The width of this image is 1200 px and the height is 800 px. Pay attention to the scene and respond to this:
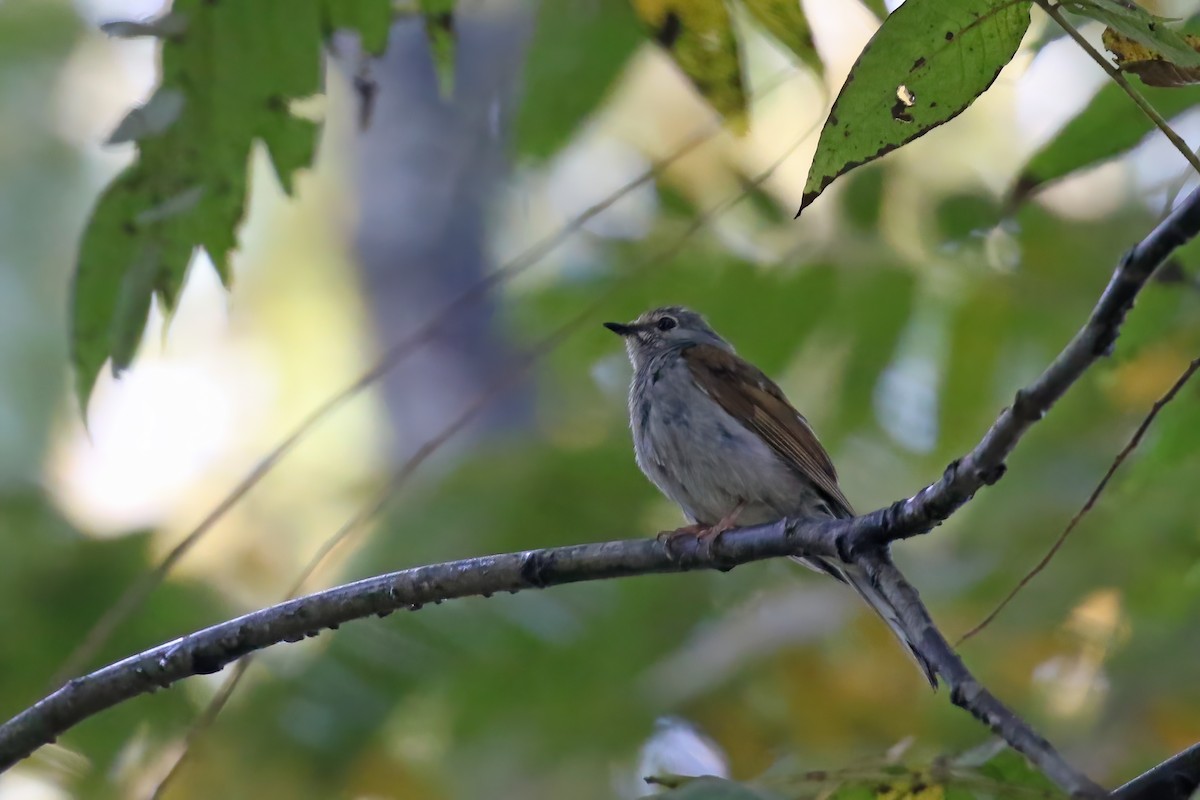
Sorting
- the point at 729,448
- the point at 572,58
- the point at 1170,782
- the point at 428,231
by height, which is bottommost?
the point at 1170,782

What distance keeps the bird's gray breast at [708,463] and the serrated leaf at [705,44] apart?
1861 mm

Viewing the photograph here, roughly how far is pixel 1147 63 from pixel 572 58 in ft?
7.36

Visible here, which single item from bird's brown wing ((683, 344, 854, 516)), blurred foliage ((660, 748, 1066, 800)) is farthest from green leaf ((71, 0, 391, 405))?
bird's brown wing ((683, 344, 854, 516))

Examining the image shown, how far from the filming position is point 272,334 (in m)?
13.6

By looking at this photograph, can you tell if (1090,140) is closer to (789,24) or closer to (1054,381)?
(789,24)

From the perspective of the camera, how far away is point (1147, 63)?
2.28 metres

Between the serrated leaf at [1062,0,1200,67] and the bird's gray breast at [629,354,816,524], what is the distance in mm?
2923

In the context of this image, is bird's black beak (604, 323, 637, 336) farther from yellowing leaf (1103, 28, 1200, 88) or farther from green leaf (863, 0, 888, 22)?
yellowing leaf (1103, 28, 1200, 88)

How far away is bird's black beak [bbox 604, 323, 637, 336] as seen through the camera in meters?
5.38

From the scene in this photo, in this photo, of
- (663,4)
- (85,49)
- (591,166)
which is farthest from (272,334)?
(663,4)

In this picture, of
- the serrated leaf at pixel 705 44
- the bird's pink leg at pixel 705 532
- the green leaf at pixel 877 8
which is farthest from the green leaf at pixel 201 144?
Result: the bird's pink leg at pixel 705 532

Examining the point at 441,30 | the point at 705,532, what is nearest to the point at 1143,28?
the point at 441,30

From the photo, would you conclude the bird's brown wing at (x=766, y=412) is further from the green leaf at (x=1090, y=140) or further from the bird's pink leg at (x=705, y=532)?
the green leaf at (x=1090, y=140)

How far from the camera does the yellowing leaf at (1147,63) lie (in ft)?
7.29
